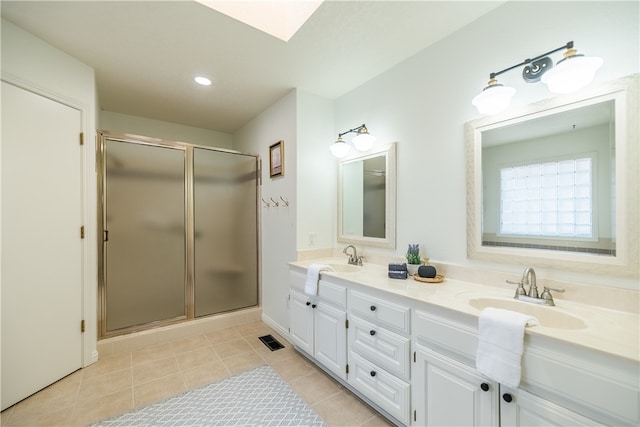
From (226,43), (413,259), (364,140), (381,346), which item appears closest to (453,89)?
(364,140)

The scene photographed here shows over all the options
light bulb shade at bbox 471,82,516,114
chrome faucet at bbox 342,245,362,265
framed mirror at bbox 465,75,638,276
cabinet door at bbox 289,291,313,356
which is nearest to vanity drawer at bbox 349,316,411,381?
cabinet door at bbox 289,291,313,356

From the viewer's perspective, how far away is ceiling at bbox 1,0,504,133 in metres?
1.61

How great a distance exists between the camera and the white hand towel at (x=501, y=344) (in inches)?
39.9

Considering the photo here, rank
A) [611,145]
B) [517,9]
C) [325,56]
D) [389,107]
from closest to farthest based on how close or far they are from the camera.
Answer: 1. [611,145]
2. [517,9]
3. [325,56]
4. [389,107]

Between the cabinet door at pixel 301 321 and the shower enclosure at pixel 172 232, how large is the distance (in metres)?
1.08

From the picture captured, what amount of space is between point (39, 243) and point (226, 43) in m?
2.01

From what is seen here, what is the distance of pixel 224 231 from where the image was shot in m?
3.13

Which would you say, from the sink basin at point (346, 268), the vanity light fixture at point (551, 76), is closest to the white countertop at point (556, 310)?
the sink basin at point (346, 268)

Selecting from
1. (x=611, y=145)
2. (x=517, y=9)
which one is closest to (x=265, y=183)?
(x=517, y=9)

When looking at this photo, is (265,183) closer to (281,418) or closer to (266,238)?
(266,238)

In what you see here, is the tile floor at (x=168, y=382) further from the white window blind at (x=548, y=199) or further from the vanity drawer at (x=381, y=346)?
the white window blind at (x=548, y=199)

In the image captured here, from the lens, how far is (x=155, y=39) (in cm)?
187

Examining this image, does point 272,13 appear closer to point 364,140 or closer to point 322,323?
point 364,140

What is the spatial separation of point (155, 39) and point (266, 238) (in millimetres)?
2088
